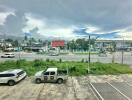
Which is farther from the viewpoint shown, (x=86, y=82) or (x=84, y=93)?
(x=86, y=82)

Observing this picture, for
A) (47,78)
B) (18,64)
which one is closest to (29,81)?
(47,78)

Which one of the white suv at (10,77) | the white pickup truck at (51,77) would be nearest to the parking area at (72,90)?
the white suv at (10,77)

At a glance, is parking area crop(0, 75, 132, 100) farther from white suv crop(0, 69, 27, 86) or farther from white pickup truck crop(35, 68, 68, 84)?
white pickup truck crop(35, 68, 68, 84)

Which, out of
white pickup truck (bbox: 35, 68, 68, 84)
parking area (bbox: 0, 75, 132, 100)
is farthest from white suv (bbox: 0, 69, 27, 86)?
white pickup truck (bbox: 35, 68, 68, 84)

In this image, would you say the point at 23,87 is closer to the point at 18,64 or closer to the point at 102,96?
the point at 102,96

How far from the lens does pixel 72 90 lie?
2355 cm

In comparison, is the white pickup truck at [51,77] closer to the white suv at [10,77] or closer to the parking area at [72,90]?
the parking area at [72,90]

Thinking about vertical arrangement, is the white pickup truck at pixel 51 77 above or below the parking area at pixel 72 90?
above

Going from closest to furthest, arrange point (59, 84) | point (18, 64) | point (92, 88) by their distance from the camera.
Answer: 1. point (92, 88)
2. point (59, 84)
3. point (18, 64)

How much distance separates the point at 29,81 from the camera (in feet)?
94.3

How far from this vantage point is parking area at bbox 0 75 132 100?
2080cm

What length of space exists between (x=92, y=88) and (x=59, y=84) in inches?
168

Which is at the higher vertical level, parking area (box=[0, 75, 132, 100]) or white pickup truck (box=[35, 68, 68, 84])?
white pickup truck (box=[35, 68, 68, 84])

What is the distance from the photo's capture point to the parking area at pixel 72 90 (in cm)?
2080
